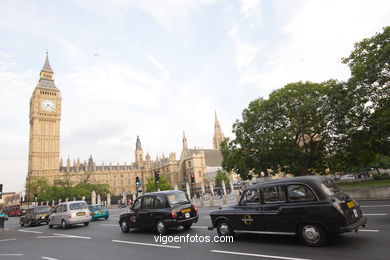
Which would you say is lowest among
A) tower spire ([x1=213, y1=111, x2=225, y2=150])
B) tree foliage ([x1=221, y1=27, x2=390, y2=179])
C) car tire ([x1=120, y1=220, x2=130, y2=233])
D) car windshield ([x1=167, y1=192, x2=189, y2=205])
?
car tire ([x1=120, y1=220, x2=130, y2=233])

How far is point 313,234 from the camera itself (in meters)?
6.68

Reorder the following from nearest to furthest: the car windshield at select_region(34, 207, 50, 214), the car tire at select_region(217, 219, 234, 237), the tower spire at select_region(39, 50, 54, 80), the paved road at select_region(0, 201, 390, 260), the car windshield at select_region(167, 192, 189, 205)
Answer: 1. the paved road at select_region(0, 201, 390, 260)
2. the car tire at select_region(217, 219, 234, 237)
3. the car windshield at select_region(167, 192, 189, 205)
4. the car windshield at select_region(34, 207, 50, 214)
5. the tower spire at select_region(39, 50, 54, 80)

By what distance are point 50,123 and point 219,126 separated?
233 ft

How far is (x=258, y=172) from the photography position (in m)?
26.5

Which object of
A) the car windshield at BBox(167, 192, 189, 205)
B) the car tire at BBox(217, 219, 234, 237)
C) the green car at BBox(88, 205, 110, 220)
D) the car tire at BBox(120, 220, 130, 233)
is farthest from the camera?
the green car at BBox(88, 205, 110, 220)

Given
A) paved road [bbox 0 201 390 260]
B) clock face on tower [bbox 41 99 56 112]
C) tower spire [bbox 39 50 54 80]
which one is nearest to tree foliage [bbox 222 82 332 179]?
paved road [bbox 0 201 390 260]

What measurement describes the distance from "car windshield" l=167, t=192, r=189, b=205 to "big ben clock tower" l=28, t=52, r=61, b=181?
102m

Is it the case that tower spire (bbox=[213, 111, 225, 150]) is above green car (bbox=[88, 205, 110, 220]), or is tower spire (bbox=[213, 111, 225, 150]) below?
above

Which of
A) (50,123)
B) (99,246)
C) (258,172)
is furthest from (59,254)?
(50,123)

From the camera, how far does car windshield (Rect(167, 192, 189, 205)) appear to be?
1040cm

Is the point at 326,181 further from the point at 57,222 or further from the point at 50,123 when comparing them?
the point at 50,123

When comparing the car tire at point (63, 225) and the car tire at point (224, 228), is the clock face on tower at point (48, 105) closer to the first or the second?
the car tire at point (63, 225)

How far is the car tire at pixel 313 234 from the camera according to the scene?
6.54 m

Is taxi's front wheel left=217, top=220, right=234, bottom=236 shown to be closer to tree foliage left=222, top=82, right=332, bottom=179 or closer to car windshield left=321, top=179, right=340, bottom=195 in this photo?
car windshield left=321, top=179, right=340, bottom=195
